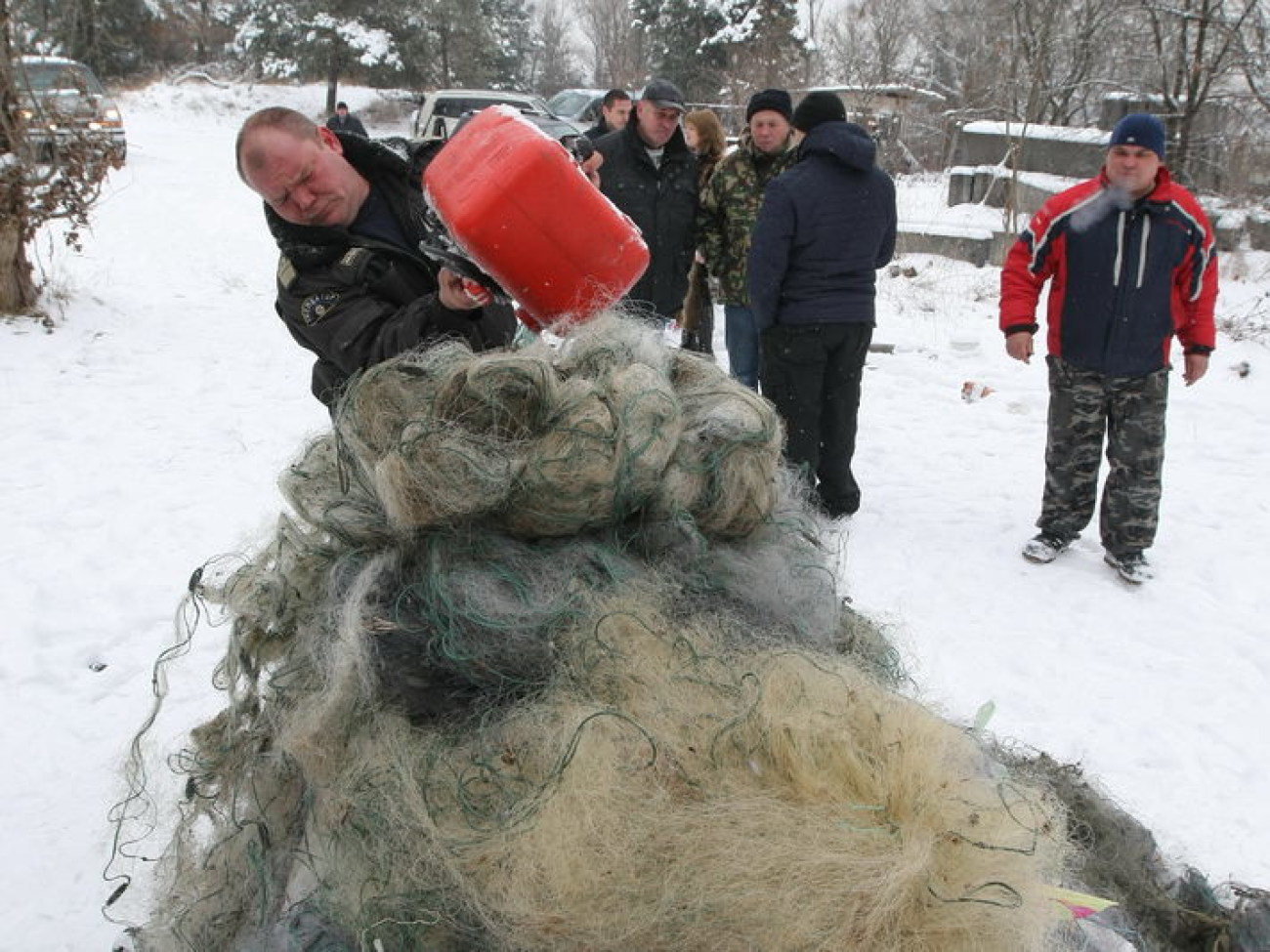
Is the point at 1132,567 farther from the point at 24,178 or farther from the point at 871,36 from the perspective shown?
the point at 871,36

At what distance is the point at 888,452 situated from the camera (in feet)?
17.7

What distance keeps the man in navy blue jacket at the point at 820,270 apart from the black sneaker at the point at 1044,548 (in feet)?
2.93

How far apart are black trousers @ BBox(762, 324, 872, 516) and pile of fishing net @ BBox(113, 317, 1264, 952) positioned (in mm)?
2422

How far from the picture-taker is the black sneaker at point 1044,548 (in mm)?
4086

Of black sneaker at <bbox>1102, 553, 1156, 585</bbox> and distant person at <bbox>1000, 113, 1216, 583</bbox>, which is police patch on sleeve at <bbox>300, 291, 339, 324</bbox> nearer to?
distant person at <bbox>1000, 113, 1216, 583</bbox>

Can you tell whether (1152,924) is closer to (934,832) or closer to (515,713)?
(934,832)

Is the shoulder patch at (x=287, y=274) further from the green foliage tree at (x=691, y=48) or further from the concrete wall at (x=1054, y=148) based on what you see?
→ the green foliage tree at (x=691, y=48)

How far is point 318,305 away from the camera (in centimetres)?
209

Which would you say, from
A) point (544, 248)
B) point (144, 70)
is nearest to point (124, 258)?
point (544, 248)

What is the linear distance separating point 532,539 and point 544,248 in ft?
1.74

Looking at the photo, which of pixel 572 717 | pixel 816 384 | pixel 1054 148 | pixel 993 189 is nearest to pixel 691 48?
pixel 1054 148

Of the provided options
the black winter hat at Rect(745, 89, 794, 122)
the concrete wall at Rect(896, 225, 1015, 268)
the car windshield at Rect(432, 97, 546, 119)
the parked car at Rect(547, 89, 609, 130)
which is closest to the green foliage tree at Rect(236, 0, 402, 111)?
the parked car at Rect(547, 89, 609, 130)

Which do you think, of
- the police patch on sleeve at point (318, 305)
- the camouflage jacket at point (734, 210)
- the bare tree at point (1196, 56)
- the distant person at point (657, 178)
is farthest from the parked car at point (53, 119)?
the bare tree at point (1196, 56)

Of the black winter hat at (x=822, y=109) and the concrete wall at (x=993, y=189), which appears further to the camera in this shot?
the concrete wall at (x=993, y=189)
